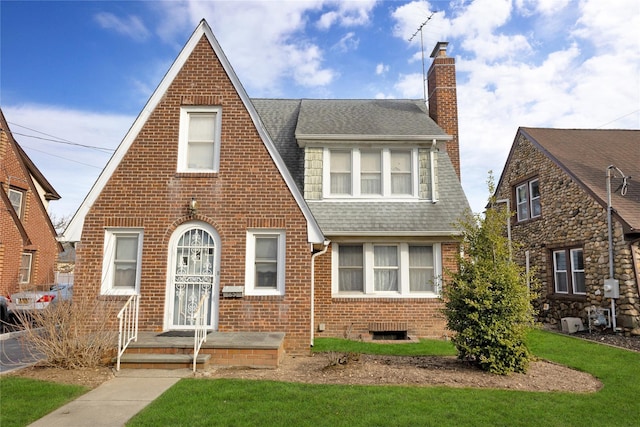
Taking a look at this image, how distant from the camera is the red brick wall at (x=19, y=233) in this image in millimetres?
16469

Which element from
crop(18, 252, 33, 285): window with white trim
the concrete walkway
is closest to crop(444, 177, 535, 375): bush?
the concrete walkway

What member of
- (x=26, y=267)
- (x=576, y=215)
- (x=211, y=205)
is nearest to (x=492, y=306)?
(x=211, y=205)

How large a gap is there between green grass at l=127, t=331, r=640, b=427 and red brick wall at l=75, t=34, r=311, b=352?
2.65m

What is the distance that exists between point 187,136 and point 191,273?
10.3 feet

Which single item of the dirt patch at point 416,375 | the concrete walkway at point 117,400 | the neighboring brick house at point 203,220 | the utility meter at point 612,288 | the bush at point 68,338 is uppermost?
the neighboring brick house at point 203,220

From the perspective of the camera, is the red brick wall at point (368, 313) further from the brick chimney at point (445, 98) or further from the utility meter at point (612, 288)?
the utility meter at point (612, 288)

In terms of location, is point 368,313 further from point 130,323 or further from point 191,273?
point 130,323

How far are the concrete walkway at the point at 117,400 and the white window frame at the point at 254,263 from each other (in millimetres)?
2398

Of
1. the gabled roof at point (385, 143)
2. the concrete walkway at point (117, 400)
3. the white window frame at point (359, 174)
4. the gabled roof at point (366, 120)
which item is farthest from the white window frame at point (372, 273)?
the concrete walkway at point (117, 400)

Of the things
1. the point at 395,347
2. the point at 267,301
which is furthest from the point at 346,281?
the point at 267,301

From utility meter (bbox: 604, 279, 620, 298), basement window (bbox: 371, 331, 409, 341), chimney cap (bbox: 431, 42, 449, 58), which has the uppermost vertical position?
chimney cap (bbox: 431, 42, 449, 58)

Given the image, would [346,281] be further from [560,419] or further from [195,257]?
[560,419]

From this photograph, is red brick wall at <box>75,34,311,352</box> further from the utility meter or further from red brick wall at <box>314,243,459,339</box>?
the utility meter

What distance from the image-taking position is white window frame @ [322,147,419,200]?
39.7 ft
